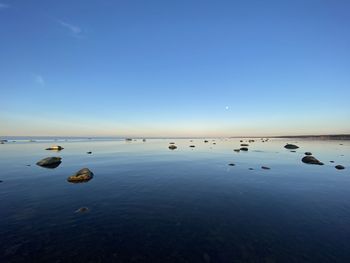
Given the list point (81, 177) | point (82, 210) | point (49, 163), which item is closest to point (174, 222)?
point (82, 210)

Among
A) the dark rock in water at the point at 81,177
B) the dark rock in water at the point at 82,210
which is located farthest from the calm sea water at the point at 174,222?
the dark rock in water at the point at 81,177

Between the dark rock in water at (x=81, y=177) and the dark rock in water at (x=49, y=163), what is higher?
the dark rock in water at (x=49, y=163)

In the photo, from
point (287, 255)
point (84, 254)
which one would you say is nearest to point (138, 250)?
point (84, 254)

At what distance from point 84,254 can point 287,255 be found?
841 cm

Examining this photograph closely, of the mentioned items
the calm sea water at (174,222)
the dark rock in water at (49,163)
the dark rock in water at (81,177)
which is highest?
the dark rock in water at (49,163)

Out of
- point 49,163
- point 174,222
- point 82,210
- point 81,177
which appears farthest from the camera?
point 49,163

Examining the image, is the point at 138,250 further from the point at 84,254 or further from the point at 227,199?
the point at 227,199

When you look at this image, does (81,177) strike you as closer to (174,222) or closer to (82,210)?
(82,210)

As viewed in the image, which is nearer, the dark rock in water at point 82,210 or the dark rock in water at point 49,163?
the dark rock in water at point 82,210

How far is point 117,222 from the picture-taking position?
404 inches

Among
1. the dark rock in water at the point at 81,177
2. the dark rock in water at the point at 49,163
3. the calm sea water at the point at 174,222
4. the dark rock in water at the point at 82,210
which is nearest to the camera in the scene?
the calm sea water at the point at 174,222

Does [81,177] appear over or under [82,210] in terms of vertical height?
over

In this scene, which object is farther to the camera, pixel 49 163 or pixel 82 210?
pixel 49 163

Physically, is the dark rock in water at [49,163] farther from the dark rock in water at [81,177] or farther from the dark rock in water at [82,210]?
the dark rock in water at [82,210]
